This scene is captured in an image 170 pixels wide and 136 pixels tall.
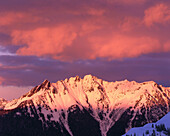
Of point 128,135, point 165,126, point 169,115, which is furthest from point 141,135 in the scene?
point 169,115

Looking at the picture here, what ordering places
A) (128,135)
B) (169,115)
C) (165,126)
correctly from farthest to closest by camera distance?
(169,115)
(165,126)
(128,135)

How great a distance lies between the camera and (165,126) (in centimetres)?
9356

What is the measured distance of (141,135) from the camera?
276ft

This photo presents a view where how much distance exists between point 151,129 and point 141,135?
4089mm

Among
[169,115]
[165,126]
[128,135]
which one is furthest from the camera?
[169,115]

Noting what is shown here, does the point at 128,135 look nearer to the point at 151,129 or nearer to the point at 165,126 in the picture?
the point at 151,129

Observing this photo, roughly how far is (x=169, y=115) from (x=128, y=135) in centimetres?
2713

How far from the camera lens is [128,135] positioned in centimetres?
8356

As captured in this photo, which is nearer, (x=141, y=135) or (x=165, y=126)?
(x=141, y=135)

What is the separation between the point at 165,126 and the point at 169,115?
13089 millimetres

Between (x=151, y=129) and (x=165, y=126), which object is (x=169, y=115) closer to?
(x=165, y=126)

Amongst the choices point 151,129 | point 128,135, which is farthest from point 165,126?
point 128,135

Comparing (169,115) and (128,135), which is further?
(169,115)

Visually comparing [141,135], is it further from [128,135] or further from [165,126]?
[165,126]
